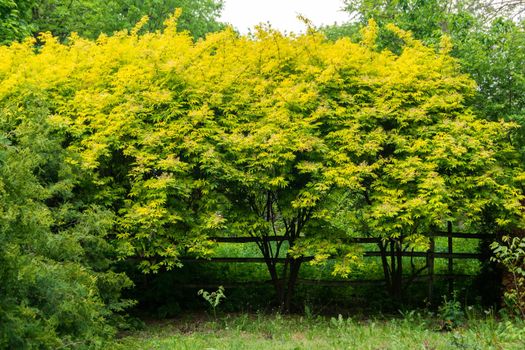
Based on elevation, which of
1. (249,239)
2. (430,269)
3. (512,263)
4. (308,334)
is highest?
(249,239)

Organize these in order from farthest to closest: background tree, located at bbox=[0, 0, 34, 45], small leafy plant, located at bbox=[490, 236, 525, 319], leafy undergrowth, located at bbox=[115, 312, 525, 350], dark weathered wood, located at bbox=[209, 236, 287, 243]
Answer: background tree, located at bbox=[0, 0, 34, 45] → dark weathered wood, located at bbox=[209, 236, 287, 243] → leafy undergrowth, located at bbox=[115, 312, 525, 350] → small leafy plant, located at bbox=[490, 236, 525, 319]

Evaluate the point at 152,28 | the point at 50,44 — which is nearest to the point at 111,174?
the point at 50,44

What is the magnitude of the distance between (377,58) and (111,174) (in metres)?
4.54

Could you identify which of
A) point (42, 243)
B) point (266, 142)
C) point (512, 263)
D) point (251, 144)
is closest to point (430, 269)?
point (512, 263)

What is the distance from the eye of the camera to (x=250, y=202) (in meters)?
8.75

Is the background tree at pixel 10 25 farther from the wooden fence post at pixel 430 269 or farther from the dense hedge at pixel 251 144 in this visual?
the wooden fence post at pixel 430 269

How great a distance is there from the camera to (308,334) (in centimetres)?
745

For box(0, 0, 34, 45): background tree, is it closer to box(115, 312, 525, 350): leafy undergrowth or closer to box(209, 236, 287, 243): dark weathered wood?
box(209, 236, 287, 243): dark weathered wood

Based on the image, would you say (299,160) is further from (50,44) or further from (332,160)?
(50,44)

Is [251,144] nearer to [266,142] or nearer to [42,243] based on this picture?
[266,142]

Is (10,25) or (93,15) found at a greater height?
(93,15)

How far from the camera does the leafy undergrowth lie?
20.9 ft

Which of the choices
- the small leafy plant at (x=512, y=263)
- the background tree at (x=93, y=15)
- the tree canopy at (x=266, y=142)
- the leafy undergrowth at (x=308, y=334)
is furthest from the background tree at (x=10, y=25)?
the small leafy plant at (x=512, y=263)

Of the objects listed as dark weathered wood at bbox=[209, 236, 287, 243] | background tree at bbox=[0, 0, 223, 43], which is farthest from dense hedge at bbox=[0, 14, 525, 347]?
background tree at bbox=[0, 0, 223, 43]
